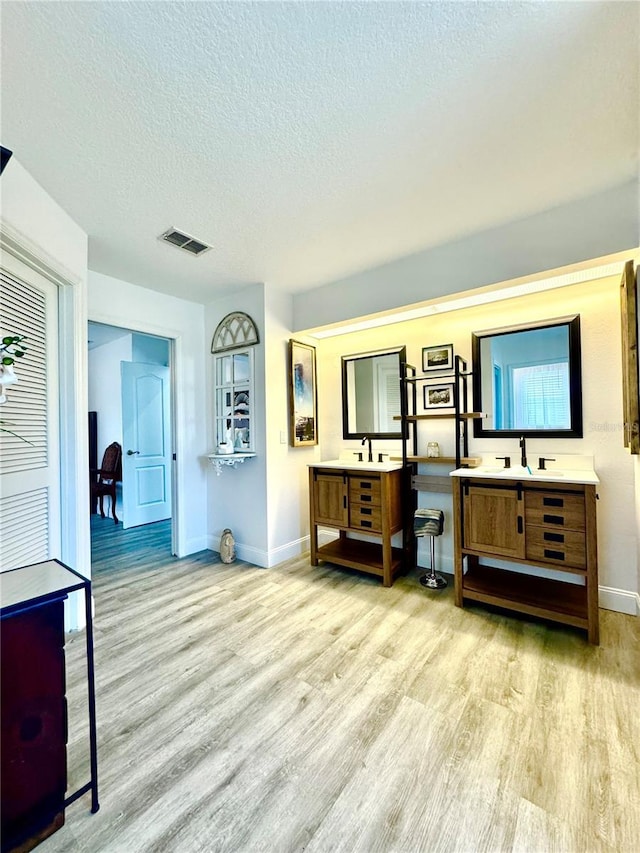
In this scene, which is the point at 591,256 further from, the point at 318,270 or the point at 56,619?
the point at 56,619

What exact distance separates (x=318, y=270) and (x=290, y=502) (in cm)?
217

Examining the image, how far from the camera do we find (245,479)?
11.3 ft

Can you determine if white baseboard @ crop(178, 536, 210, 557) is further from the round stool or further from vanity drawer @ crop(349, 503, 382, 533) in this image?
the round stool

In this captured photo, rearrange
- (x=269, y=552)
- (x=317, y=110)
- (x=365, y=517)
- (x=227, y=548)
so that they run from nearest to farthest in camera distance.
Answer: (x=317, y=110) → (x=365, y=517) → (x=269, y=552) → (x=227, y=548)

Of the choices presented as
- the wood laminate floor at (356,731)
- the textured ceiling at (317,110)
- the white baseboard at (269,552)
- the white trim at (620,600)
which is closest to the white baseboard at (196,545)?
the white baseboard at (269,552)

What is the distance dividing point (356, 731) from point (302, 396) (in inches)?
106

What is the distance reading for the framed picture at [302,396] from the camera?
351 cm

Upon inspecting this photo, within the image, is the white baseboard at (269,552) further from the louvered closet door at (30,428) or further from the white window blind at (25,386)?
the white window blind at (25,386)

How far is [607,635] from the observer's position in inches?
84.7

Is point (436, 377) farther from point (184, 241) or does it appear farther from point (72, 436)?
point (72, 436)

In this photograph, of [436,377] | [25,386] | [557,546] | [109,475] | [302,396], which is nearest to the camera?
[25,386]

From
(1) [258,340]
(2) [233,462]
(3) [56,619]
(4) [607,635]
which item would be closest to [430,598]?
(4) [607,635]

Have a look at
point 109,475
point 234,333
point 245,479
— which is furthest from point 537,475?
point 109,475

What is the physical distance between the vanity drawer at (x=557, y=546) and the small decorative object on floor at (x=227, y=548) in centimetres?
250
